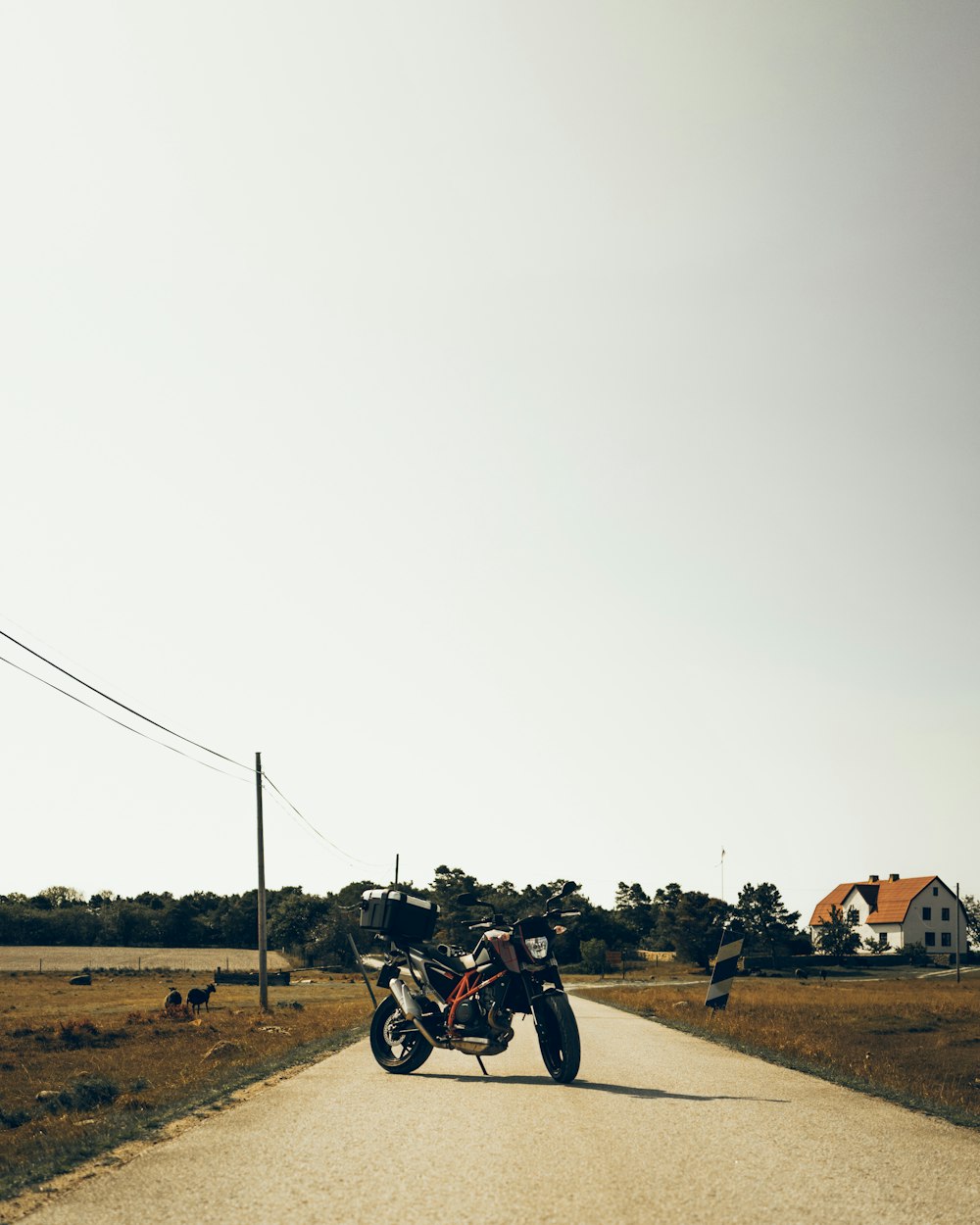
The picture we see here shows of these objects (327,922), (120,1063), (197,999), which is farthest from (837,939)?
(120,1063)

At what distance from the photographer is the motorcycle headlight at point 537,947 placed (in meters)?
12.1

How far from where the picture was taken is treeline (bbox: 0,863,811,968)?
102938mm

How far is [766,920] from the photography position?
109312 millimetres

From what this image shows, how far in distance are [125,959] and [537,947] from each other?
101 m

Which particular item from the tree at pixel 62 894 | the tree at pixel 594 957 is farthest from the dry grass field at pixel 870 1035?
the tree at pixel 62 894

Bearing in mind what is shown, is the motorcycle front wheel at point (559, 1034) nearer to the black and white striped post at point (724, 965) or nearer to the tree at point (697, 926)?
the black and white striped post at point (724, 965)

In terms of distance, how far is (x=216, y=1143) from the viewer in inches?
339

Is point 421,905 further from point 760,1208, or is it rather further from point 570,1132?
point 760,1208

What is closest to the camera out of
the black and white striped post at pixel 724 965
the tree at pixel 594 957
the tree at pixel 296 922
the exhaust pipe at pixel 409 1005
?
the exhaust pipe at pixel 409 1005

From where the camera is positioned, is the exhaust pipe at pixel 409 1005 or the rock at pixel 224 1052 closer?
the exhaust pipe at pixel 409 1005

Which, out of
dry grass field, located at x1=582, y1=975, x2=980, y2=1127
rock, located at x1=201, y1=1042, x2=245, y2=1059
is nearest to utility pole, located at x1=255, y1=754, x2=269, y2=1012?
dry grass field, located at x1=582, y1=975, x2=980, y2=1127

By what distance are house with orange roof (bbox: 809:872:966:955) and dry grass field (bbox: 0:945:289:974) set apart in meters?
62.4

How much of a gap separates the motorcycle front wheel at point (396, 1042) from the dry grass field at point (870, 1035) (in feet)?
17.8

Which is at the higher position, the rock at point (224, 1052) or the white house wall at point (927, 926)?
the rock at point (224, 1052)
